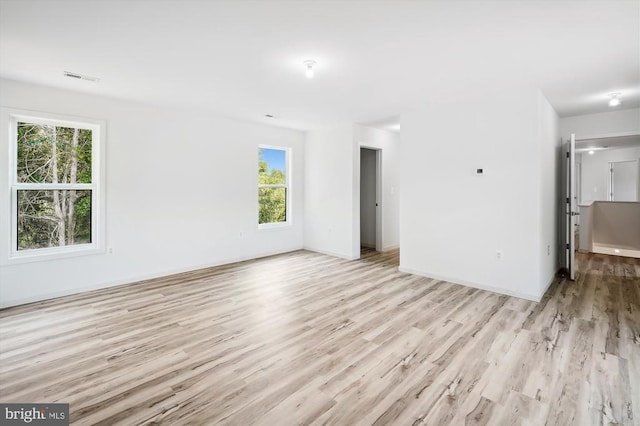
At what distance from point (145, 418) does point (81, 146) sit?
3.76m

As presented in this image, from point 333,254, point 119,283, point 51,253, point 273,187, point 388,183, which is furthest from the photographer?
point 388,183

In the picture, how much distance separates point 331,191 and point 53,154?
422 centimetres

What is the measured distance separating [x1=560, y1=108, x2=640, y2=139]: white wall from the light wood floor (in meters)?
2.29

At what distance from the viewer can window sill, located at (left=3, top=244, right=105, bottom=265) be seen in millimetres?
3568

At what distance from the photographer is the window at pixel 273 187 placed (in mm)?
6082

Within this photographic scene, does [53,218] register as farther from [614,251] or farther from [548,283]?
[614,251]

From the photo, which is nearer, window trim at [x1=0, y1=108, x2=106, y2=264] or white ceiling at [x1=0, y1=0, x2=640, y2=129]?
white ceiling at [x1=0, y1=0, x2=640, y2=129]

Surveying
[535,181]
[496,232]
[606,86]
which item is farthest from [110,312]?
[606,86]

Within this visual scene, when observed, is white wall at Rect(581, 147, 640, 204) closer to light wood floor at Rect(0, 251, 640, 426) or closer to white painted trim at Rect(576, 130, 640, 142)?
white painted trim at Rect(576, 130, 640, 142)

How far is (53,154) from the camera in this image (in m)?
3.90

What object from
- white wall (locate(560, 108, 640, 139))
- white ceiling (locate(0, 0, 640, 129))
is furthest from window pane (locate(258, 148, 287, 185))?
white wall (locate(560, 108, 640, 139))

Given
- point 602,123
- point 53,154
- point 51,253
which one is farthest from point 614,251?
point 53,154

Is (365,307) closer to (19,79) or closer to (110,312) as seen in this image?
(110,312)

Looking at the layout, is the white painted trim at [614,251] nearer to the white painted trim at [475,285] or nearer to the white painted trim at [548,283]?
the white painted trim at [548,283]
